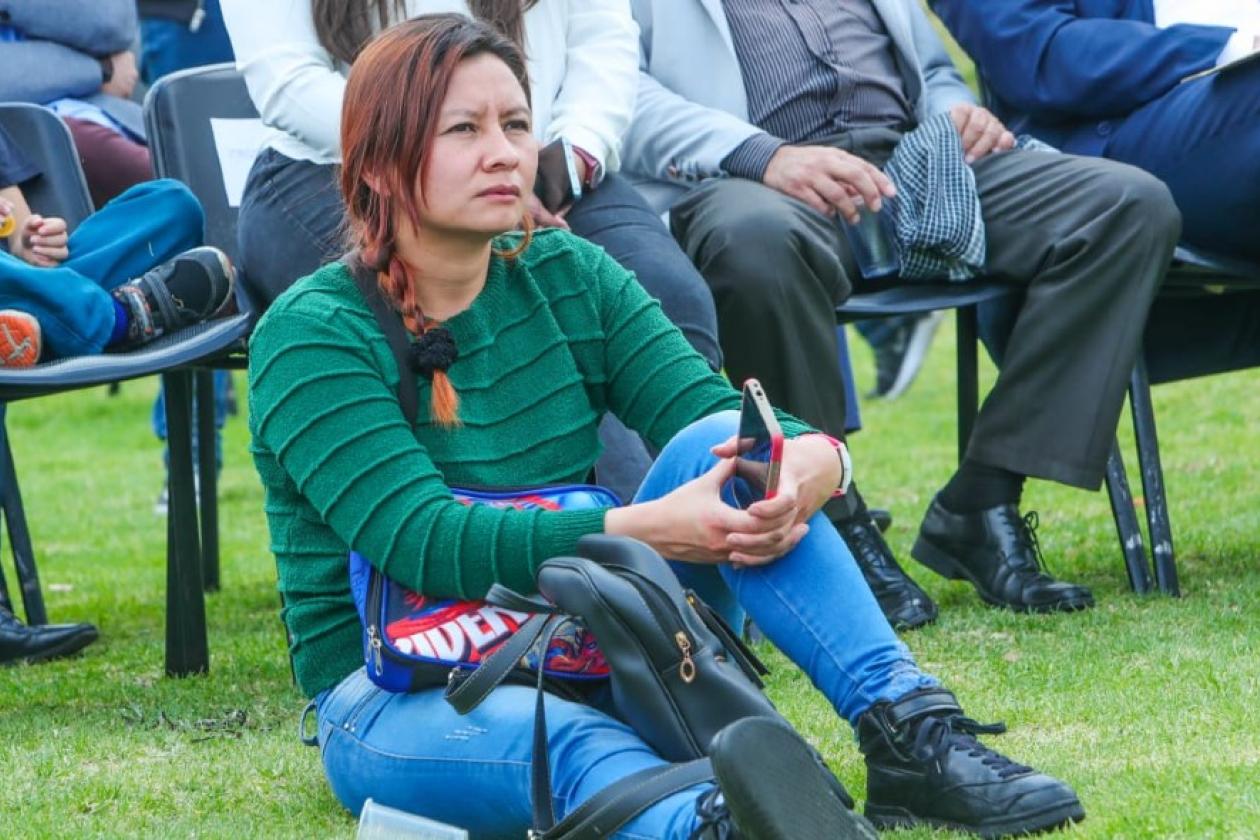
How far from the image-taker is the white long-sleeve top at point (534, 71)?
12.8 ft

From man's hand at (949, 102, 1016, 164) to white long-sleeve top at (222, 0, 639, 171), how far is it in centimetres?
76

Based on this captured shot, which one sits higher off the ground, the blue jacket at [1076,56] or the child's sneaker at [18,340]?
the blue jacket at [1076,56]

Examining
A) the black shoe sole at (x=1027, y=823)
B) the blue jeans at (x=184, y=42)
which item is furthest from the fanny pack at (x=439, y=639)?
the blue jeans at (x=184, y=42)

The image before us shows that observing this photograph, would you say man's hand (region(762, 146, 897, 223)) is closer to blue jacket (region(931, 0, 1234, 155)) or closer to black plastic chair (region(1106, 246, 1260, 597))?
blue jacket (region(931, 0, 1234, 155))

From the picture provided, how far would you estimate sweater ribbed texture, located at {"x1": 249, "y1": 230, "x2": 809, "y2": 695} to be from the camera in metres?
2.66

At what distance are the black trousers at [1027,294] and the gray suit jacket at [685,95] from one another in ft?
0.47

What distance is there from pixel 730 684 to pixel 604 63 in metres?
2.02

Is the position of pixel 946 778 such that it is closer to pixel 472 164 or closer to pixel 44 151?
pixel 472 164

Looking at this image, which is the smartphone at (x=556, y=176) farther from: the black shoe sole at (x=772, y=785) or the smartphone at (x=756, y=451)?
the black shoe sole at (x=772, y=785)

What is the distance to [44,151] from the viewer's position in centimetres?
445

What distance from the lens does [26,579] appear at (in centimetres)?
485

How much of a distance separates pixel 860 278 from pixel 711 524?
1850 mm

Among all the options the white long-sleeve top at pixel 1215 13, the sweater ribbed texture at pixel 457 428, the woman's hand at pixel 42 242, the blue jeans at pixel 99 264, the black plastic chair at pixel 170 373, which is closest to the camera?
the sweater ribbed texture at pixel 457 428

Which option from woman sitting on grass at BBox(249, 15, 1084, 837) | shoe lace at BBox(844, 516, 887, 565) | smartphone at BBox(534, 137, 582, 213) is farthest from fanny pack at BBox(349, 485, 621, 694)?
shoe lace at BBox(844, 516, 887, 565)
